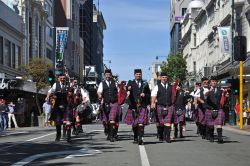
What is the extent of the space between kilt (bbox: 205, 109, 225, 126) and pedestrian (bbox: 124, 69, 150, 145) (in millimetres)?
2094

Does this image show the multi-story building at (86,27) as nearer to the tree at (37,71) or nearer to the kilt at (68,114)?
the tree at (37,71)

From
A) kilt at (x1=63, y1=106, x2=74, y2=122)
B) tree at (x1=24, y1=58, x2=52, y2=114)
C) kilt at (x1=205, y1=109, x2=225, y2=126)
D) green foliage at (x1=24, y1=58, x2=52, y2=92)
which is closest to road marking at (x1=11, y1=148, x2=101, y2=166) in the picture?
kilt at (x1=63, y1=106, x2=74, y2=122)

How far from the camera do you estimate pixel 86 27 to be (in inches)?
4941

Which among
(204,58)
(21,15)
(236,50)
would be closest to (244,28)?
(236,50)

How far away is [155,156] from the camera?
11.8m

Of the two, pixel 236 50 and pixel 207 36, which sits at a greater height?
pixel 207 36

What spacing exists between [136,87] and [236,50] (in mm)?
13186

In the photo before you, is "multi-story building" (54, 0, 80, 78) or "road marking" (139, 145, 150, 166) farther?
"multi-story building" (54, 0, 80, 78)

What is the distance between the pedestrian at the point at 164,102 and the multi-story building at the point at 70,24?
2873 inches

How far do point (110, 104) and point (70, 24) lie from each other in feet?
269

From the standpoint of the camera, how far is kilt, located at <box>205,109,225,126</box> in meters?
15.9

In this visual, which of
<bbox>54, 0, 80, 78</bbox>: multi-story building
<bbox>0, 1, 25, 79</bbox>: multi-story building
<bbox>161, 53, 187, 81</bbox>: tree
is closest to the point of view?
<bbox>0, 1, 25, 79</bbox>: multi-story building

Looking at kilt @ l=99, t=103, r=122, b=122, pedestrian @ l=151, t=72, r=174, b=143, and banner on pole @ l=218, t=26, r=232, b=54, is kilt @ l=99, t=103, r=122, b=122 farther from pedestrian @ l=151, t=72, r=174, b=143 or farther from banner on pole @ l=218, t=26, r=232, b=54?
banner on pole @ l=218, t=26, r=232, b=54

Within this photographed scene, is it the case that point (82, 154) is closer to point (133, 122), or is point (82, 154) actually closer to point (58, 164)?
point (58, 164)
